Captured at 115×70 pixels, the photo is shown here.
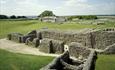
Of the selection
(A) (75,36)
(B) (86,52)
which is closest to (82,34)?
(A) (75,36)

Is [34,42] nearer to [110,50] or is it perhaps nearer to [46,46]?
[46,46]

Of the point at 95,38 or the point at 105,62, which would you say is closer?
the point at 105,62

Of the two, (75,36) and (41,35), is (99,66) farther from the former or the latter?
(41,35)

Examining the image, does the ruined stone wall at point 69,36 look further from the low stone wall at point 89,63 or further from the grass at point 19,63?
the low stone wall at point 89,63

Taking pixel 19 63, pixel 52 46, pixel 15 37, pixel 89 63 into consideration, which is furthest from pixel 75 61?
pixel 15 37

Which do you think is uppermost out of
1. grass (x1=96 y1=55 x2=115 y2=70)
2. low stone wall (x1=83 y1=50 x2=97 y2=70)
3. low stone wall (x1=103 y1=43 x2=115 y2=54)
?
low stone wall (x1=83 y1=50 x2=97 y2=70)

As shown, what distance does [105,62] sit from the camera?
18.6 meters

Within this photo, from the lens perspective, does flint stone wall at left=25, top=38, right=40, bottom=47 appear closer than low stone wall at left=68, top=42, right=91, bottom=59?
No

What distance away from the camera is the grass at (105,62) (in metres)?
16.8

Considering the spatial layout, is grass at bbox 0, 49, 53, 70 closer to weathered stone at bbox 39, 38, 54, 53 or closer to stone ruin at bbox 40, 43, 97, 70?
stone ruin at bbox 40, 43, 97, 70

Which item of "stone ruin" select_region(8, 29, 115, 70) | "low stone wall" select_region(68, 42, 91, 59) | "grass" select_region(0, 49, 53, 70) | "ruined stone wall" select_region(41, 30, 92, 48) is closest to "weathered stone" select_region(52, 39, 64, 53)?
"stone ruin" select_region(8, 29, 115, 70)

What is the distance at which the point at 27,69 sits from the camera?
16234mm

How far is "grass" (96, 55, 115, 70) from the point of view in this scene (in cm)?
1684

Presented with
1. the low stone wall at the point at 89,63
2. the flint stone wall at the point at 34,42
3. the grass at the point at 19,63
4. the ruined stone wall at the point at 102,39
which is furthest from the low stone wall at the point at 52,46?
the low stone wall at the point at 89,63
